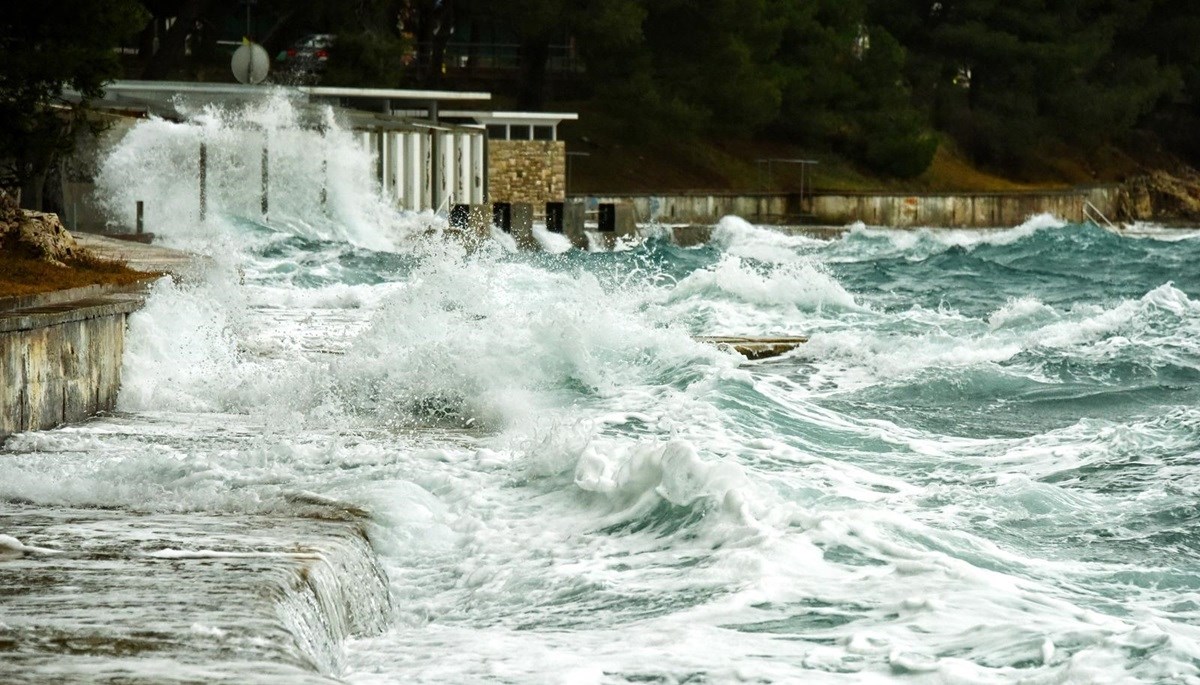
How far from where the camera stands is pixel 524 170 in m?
44.1

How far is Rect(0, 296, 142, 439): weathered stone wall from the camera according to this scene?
9.59 metres

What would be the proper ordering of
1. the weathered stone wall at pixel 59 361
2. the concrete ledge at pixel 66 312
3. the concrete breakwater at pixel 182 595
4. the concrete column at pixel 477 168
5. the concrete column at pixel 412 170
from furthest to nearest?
1. the concrete column at pixel 477 168
2. the concrete column at pixel 412 170
3. the concrete ledge at pixel 66 312
4. the weathered stone wall at pixel 59 361
5. the concrete breakwater at pixel 182 595

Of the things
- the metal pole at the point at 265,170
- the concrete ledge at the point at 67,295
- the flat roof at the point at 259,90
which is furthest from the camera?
the flat roof at the point at 259,90

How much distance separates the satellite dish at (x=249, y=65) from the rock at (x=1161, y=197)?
39011 millimetres

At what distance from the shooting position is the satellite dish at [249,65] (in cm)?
3312

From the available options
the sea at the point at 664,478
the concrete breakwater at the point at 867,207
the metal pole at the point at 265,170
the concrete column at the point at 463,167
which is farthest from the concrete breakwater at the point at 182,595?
the concrete breakwater at the point at 867,207

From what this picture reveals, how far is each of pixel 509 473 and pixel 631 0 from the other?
130 feet

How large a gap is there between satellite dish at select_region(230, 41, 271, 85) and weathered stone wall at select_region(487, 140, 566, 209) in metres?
10.7

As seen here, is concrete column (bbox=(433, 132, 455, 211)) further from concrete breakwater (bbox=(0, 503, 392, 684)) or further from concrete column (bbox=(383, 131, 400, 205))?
concrete breakwater (bbox=(0, 503, 392, 684))

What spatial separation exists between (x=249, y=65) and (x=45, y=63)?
1909cm

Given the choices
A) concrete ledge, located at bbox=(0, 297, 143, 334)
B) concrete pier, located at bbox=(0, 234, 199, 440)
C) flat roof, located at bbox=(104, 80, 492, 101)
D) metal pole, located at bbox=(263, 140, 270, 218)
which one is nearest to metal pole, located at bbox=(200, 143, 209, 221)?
flat roof, located at bbox=(104, 80, 492, 101)

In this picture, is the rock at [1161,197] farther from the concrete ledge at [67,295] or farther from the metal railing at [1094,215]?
the concrete ledge at [67,295]

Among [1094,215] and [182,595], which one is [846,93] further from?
[182,595]

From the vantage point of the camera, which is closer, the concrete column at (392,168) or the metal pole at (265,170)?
the metal pole at (265,170)
